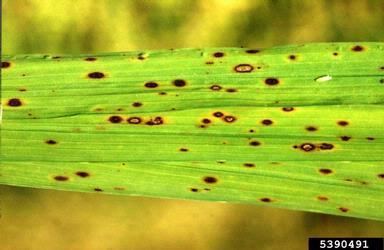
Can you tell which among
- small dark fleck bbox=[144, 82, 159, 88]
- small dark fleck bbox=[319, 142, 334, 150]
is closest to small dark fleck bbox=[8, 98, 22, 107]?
small dark fleck bbox=[144, 82, 159, 88]

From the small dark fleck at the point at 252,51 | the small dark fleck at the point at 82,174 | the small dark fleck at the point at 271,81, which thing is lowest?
the small dark fleck at the point at 82,174

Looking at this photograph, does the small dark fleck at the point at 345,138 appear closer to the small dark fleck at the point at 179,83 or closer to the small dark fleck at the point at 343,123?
the small dark fleck at the point at 343,123

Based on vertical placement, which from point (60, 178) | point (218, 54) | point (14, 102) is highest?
point (218, 54)

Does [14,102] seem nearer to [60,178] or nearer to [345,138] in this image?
[60,178]

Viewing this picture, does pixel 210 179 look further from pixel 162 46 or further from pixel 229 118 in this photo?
pixel 162 46

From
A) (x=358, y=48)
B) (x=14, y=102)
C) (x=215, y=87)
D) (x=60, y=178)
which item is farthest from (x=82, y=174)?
(x=358, y=48)

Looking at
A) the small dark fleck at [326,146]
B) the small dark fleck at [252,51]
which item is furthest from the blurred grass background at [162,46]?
the small dark fleck at [326,146]

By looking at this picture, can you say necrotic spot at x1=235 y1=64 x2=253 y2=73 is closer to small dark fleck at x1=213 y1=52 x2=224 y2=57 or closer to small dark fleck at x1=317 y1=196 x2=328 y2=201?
small dark fleck at x1=213 y1=52 x2=224 y2=57

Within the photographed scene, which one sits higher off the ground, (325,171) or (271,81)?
(271,81)

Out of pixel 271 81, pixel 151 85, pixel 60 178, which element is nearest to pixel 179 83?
pixel 151 85
